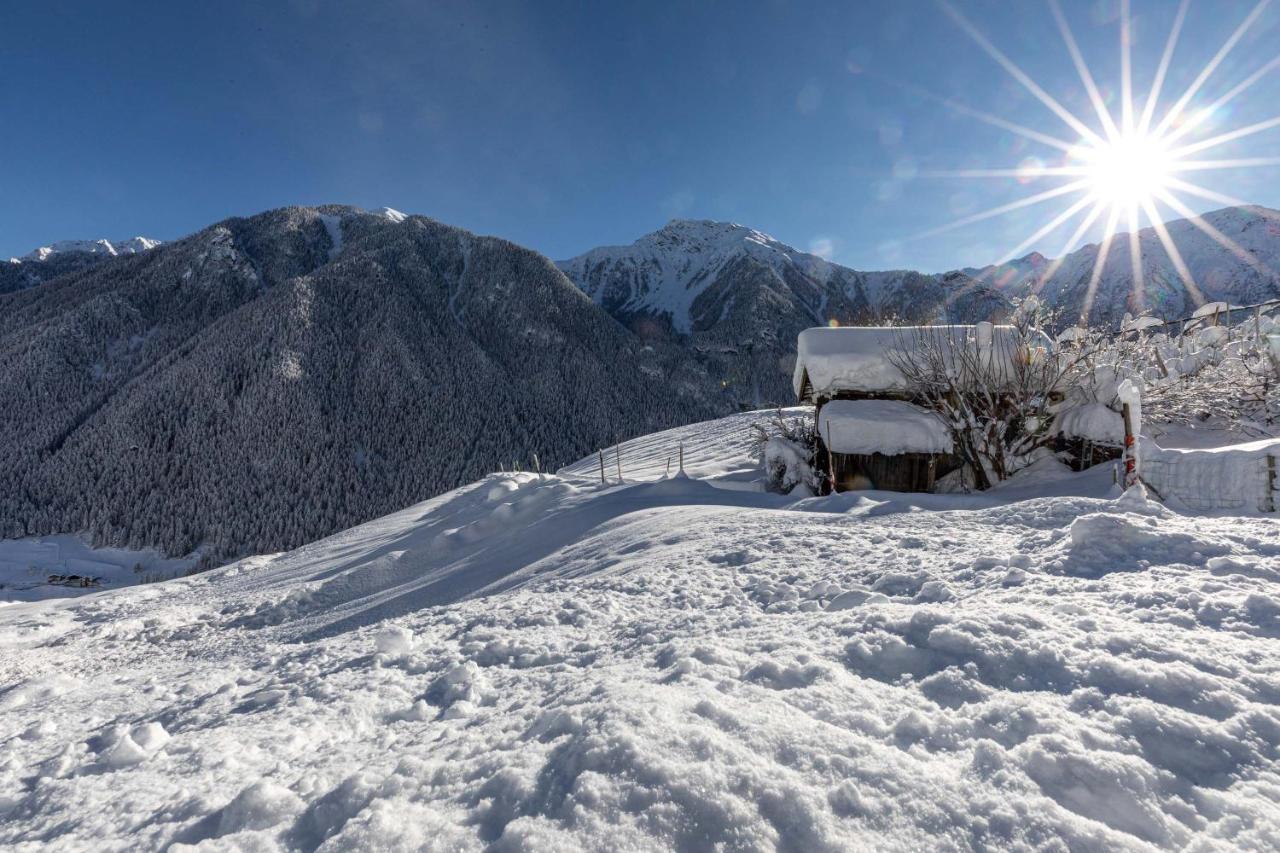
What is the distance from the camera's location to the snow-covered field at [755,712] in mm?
1748

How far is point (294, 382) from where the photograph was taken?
3844 inches

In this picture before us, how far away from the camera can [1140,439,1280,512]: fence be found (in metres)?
6.73

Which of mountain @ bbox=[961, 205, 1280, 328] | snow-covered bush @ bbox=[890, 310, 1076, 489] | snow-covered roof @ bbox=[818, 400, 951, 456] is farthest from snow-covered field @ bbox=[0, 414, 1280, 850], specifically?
mountain @ bbox=[961, 205, 1280, 328]

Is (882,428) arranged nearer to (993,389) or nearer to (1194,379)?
(993,389)

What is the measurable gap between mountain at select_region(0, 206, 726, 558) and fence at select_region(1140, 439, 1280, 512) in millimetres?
81177

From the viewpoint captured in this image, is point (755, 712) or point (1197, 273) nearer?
point (755, 712)

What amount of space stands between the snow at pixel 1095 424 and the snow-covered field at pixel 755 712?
22.2 feet

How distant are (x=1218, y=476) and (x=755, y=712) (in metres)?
9.31

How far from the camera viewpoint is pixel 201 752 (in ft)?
9.46

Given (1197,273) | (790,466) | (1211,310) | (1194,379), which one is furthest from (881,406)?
(1197,273)

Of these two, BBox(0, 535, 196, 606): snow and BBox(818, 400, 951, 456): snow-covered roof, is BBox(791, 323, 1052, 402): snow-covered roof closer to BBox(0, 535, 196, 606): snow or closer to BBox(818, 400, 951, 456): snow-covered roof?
BBox(818, 400, 951, 456): snow-covered roof

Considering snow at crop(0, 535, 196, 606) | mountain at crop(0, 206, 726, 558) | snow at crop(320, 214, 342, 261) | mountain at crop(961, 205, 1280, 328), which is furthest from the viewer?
mountain at crop(961, 205, 1280, 328)

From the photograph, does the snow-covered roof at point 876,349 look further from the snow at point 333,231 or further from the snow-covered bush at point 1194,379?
the snow at point 333,231

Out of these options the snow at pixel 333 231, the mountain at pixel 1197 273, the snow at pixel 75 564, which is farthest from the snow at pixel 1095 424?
the mountain at pixel 1197 273
